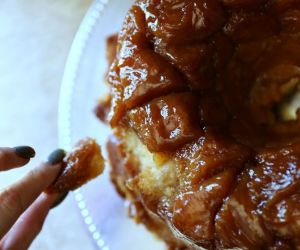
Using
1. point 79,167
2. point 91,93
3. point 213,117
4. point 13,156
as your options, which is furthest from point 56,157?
point 213,117

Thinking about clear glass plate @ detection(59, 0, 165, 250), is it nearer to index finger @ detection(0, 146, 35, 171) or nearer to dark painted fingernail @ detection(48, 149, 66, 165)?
dark painted fingernail @ detection(48, 149, 66, 165)

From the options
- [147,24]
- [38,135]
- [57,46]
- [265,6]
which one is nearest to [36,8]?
[57,46]

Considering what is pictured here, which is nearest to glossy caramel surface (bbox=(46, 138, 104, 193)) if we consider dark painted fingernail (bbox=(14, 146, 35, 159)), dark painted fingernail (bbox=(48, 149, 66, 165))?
dark painted fingernail (bbox=(48, 149, 66, 165))

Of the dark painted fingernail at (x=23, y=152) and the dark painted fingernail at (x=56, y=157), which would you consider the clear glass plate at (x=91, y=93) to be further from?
the dark painted fingernail at (x=23, y=152)

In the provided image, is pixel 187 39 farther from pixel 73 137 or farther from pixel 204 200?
pixel 73 137

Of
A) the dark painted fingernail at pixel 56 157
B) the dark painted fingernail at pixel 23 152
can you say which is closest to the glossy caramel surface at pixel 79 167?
the dark painted fingernail at pixel 56 157
